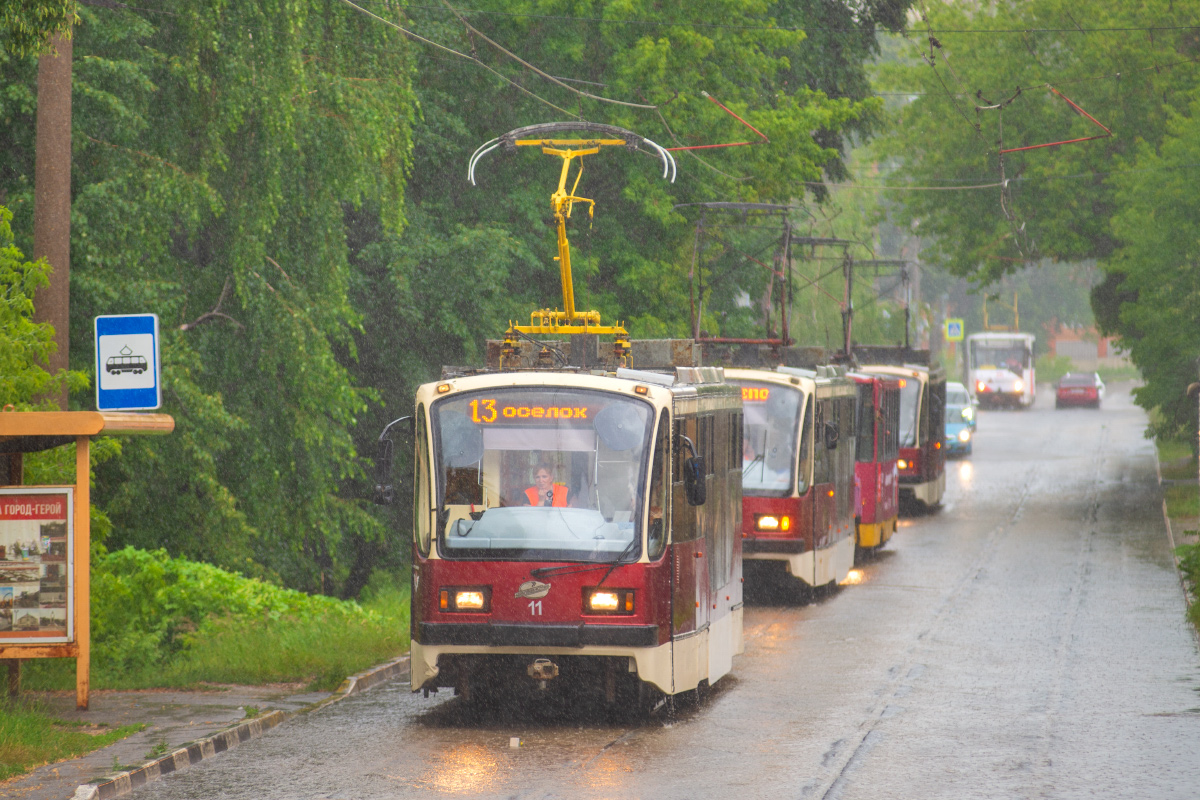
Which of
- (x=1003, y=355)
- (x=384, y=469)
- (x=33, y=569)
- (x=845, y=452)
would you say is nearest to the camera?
(x=33, y=569)

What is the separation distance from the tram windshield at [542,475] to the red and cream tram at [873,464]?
12099 millimetres

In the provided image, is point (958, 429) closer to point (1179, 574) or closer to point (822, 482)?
point (1179, 574)

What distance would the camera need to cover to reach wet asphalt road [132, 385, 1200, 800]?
9555 mm

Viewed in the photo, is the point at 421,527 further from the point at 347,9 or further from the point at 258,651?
the point at 347,9

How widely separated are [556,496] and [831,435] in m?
8.96

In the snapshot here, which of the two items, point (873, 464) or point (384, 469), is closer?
point (384, 469)

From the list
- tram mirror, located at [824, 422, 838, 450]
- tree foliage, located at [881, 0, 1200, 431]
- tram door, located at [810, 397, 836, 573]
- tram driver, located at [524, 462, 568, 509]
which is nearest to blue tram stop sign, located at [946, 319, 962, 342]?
tree foliage, located at [881, 0, 1200, 431]

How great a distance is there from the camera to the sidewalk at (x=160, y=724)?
920cm

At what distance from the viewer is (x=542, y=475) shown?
11305 millimetres

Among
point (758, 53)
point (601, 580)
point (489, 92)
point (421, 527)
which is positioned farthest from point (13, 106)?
point (758, 53)

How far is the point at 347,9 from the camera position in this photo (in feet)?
59.7

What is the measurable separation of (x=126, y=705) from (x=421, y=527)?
8.25ft

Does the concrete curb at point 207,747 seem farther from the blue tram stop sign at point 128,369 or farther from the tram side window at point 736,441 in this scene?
the tram side window at point 736,441

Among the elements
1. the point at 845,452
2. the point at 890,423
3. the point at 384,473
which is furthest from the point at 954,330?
the point at 384,473
